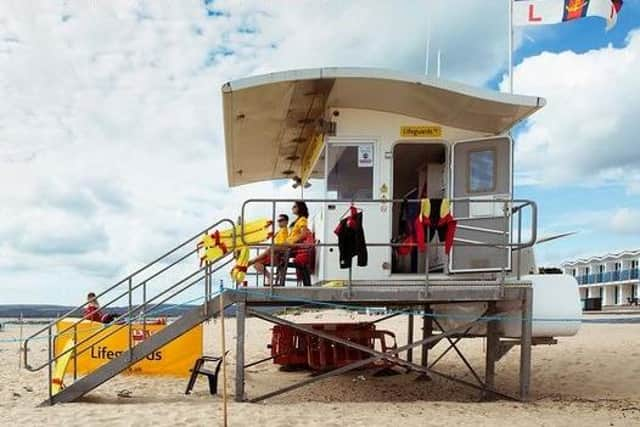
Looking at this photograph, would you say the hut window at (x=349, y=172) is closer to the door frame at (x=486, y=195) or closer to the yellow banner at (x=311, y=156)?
the yellow banner at (x=311, y=156)

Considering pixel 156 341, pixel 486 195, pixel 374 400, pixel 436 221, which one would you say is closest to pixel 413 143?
pixel 486 195

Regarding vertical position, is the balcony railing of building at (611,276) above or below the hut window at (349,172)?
below

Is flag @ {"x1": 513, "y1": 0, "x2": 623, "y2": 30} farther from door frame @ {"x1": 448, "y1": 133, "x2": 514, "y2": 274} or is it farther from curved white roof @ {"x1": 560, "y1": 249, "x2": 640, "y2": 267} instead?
curved white roof @ {"x1": 560, "y1": 249, "x2": 640, "y2": 267}

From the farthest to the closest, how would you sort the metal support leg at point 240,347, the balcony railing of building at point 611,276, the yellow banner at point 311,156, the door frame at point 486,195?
the balcony railing of building at point 611,276
the yellow banner at point 311,156
the door frame at point 486,195
the metal support leg at point 240,347

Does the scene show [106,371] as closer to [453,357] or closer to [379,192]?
[379,192]

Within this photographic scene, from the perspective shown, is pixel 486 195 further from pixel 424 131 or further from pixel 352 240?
pixel 352 240

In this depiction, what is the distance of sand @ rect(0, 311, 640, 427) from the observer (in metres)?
8.34

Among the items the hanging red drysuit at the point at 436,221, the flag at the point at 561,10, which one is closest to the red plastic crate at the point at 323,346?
the hanging red drysuit at the point at 436,221

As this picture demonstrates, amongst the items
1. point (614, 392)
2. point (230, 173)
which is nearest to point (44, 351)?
point (230, 173)

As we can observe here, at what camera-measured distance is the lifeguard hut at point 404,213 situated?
30.2 feet

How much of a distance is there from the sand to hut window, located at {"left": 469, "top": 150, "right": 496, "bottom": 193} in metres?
2.78

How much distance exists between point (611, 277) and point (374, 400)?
55.3 m

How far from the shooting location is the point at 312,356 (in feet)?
42.0

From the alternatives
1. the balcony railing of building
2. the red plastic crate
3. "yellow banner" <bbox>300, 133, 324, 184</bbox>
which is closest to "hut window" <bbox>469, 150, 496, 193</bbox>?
"yellow banner" <bbox>300, 133, 324, 184</bbox>
